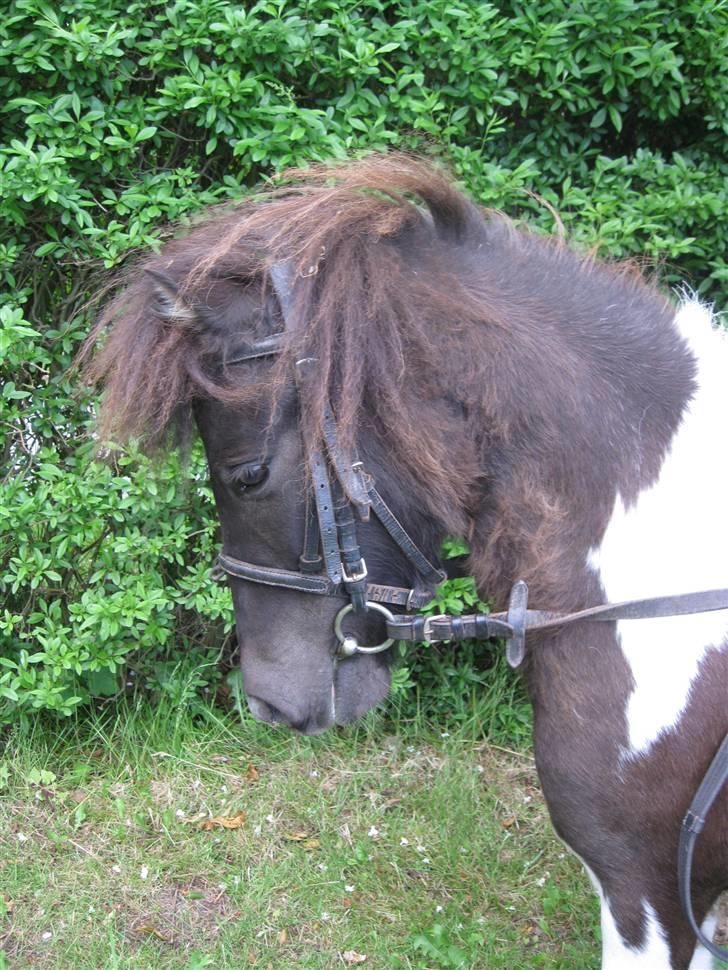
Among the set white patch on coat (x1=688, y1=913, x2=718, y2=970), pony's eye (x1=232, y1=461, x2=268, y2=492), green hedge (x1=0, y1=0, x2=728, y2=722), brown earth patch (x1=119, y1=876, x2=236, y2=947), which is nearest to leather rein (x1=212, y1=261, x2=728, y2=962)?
pony's eye (x1=232, y1=461, x2=268, y2=492)

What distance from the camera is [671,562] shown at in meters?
1.69

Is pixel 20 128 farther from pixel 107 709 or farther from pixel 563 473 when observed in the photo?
pixel 563 473

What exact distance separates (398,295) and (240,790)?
7.78 feet

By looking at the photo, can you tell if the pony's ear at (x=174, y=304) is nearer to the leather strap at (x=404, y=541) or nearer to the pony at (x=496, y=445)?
the pony at (x=496, y=445)

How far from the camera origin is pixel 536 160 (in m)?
3.62

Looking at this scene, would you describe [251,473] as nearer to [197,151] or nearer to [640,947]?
[640,947]

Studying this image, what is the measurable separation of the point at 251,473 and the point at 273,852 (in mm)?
1910

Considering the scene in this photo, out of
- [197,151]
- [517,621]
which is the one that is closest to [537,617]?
Answer: [517,621]

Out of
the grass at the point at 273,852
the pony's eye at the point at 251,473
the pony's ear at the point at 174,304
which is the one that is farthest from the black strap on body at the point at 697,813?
the pony's ear at the point at 174,304

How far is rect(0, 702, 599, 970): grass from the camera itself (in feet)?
9.16

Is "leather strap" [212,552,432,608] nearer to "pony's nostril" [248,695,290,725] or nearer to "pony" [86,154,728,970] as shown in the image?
"pony" [86,154,728,970]

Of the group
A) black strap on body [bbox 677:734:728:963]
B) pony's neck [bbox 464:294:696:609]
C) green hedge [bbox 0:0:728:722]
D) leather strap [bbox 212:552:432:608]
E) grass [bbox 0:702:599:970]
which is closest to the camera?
black strap on body [bbox 677:734:728:963]

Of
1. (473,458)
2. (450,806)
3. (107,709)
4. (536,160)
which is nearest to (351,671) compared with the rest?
(473,458)

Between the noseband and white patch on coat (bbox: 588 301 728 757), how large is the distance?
1.33ft
